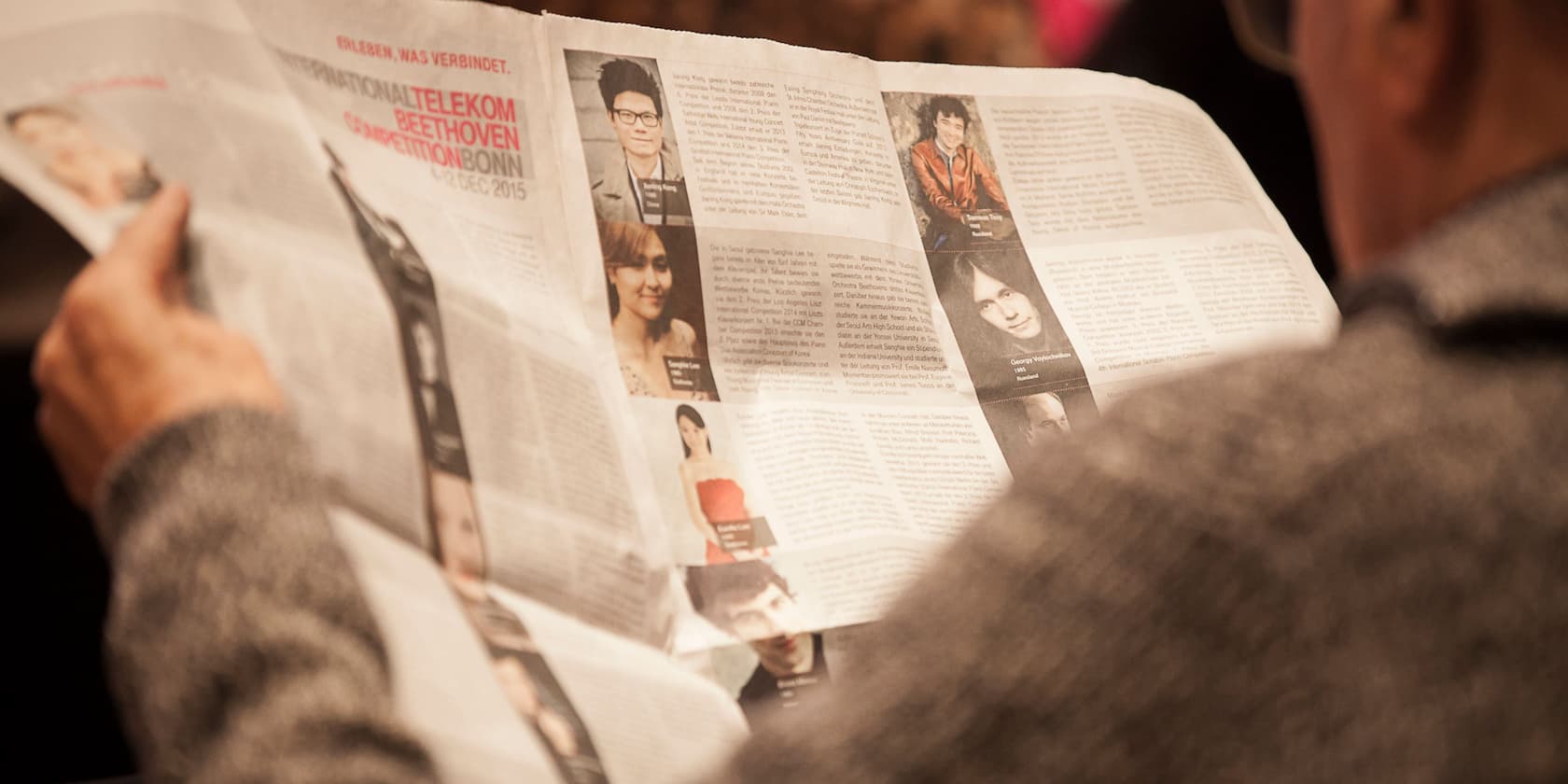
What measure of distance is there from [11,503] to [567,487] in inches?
13.0

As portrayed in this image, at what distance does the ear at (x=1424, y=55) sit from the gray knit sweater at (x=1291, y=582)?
0.03 m

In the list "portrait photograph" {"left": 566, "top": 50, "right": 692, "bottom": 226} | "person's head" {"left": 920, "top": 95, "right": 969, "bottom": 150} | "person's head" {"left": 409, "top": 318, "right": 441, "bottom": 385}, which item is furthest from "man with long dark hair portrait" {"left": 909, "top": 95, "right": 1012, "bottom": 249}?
"person's head" {"left": 409, "top": 318, "right": 441, "bottom": 385}

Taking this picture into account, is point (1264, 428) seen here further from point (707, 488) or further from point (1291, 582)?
point (707, 488)

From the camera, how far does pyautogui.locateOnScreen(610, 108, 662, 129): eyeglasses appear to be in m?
0.53

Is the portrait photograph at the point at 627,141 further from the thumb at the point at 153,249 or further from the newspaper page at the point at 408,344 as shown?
the thumb at the point at 153,249

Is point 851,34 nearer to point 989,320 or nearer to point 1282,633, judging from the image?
point 989,320

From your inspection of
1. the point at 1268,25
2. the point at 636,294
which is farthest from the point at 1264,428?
the point at 636,294

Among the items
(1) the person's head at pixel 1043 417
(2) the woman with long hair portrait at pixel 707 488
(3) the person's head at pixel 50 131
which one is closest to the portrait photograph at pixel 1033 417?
(1) the person's head at pixel 1043 417

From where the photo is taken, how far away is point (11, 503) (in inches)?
23.3

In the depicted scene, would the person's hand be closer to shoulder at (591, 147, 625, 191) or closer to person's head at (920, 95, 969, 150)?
shoulder at (591, 147, 625, 191)

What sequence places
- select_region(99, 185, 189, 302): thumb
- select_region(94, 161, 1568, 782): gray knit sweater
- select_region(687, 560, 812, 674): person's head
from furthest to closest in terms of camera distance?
1. select_region(687, 560, 812, 674): person's head
2. select_region(99, 185, 189, 302): thumb
3. select_region(94, 161, 1568, 782): gray knit sweater

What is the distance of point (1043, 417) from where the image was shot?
1.77ft

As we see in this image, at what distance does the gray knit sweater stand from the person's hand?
17cm

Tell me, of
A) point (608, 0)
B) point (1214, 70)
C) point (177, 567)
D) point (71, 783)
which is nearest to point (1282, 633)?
point (177, 567)
